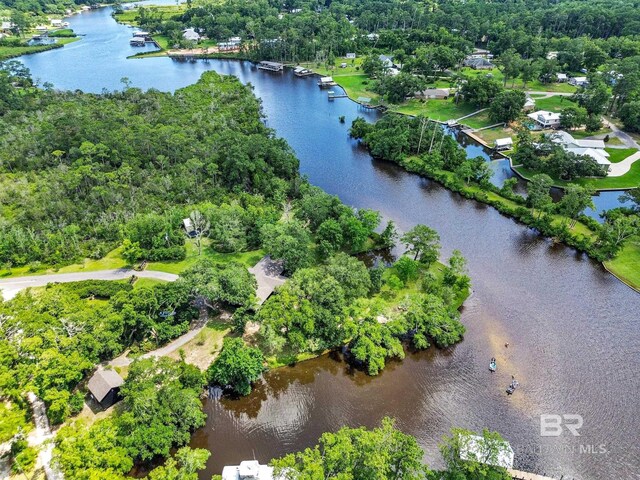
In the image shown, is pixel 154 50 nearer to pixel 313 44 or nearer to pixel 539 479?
pixel 313 44

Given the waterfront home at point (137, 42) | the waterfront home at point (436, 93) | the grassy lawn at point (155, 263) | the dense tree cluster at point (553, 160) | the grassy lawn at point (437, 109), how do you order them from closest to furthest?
the grassy lawn at point (155, 263) → the dense tree cluster at point (553, 160) → the grassy lawn at point (437, 109) → the waterfront home at point (436, 93) → the waterfront home at point (137, 42)

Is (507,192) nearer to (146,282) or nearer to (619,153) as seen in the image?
(619,153)

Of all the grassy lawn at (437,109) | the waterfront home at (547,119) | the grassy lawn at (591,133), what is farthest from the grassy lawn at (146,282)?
the grassy lawn at (591,133)

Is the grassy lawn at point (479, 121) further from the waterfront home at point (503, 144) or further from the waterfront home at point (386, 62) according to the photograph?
the waterfront home at point (386, 62)

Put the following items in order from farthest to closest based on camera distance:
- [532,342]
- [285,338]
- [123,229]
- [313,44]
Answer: [313,44] → [123,229] → [532,342] → [285,338]

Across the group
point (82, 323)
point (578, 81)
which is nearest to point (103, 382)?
point (82, 323)

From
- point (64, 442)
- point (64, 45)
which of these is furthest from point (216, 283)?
point (64, 45)

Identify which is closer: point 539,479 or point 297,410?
point 539,479

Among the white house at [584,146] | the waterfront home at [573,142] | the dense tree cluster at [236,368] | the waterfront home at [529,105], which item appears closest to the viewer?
the dense tree cluster at [236,368]

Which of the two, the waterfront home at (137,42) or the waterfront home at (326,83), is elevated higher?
the waterfront home at (137,42)
